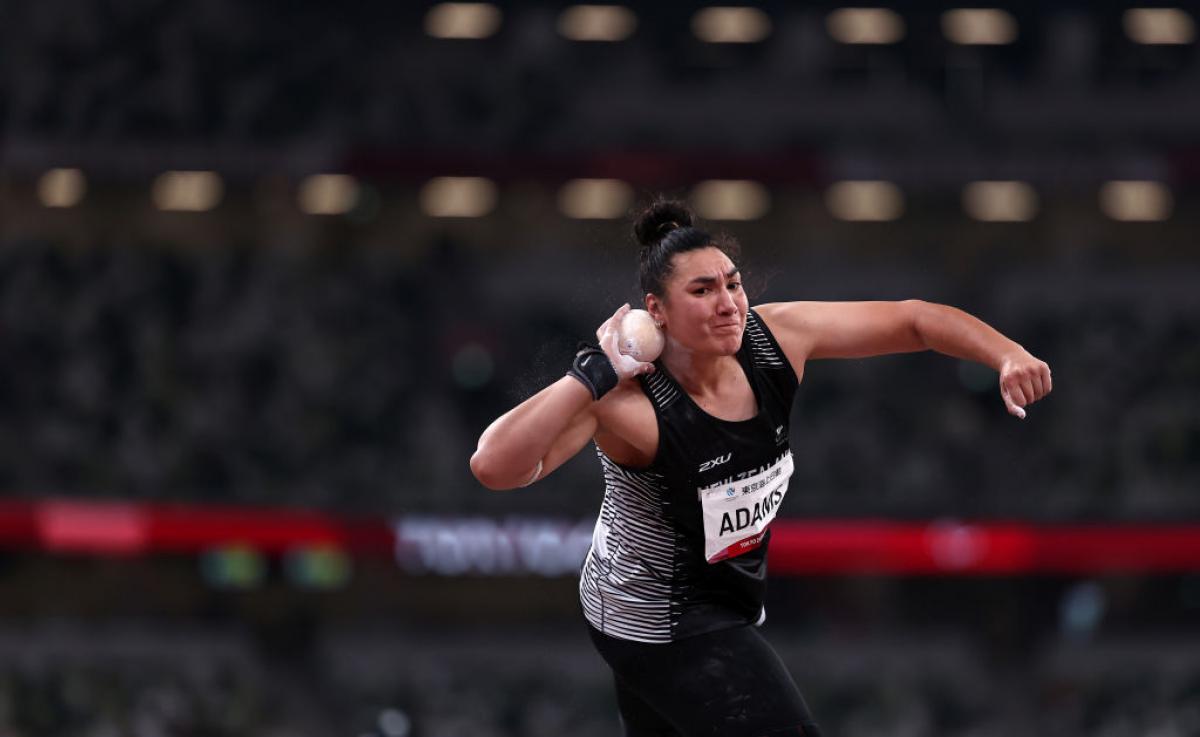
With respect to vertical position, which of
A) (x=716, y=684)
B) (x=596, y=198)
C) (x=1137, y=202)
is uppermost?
(x=596, y=198)

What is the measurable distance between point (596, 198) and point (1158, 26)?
6.13m

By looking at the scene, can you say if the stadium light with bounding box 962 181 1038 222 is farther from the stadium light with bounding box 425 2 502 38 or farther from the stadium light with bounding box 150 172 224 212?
the stadium light with bounding box 150 172 224 212

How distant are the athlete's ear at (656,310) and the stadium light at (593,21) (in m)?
13.3

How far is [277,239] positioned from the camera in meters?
17.5

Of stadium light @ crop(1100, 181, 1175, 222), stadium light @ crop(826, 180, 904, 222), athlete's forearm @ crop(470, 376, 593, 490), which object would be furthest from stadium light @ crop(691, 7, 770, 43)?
athlete's forearm @ crop(470, 376, 593, 490)

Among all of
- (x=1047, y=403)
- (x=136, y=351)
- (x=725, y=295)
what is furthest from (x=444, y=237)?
(x=725, y=295)

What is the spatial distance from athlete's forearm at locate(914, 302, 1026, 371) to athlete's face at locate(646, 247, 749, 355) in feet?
1.99

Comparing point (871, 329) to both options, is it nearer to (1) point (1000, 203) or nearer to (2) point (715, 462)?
(2) point (715, 462)

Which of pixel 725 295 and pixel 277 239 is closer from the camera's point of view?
pixel 725 295

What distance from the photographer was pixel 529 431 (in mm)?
4191

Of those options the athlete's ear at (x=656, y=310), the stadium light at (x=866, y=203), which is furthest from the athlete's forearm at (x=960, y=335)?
the stadium light at (x=866, y=203)

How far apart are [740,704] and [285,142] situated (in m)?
12.2

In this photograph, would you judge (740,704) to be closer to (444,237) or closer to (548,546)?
(548,546)

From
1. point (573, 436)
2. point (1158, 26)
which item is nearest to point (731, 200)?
point (1158, 26)
